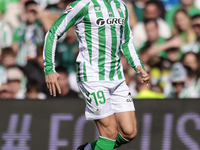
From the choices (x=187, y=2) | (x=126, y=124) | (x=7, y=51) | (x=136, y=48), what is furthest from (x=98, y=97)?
(x=187, y=2)

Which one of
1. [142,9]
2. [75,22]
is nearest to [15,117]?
[75,22]

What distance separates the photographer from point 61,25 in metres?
3.34

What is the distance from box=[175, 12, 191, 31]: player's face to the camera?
5.62m

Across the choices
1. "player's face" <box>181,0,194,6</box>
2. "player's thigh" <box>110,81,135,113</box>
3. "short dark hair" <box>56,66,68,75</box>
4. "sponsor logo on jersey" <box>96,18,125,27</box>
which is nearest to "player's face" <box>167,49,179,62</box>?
"player's face" <box>181,0,194,6</box>

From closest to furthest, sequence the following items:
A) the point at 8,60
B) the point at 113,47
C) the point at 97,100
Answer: the point at 97,100 → the point at 113,47 → the point at 8,60

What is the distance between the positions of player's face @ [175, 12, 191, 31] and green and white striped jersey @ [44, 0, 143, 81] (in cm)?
234

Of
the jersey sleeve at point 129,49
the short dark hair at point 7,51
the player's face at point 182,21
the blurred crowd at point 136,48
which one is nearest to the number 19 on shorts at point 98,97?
the jersey sleeve at point 129,49

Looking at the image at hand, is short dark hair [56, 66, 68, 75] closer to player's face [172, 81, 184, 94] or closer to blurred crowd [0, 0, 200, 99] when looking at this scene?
blurred crowd [0, 0, 200, 99]

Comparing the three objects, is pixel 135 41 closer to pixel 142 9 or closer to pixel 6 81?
pixel 142 9

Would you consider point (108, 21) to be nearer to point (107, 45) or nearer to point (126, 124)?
point (107, 45)

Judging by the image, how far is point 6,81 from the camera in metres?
5.48

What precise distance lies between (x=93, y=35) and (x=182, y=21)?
2.69 meters

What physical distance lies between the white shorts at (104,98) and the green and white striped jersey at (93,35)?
6cm

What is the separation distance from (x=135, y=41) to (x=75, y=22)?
2.39 m
